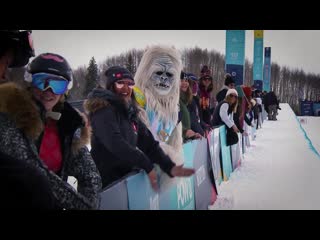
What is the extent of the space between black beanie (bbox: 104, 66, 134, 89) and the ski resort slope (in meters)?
2.32

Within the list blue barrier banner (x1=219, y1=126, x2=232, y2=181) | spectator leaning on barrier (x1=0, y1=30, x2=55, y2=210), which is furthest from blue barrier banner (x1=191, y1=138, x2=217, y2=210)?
spectator leaning on barrier (x1=0, y1=30, x2=55, y2=210)

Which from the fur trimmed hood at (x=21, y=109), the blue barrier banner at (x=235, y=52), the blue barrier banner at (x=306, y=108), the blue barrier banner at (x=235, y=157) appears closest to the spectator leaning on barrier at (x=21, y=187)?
the fur trimmed hood at (x=21, y=109)

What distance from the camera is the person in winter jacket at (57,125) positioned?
1.35 m

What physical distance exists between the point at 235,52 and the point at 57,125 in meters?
8.96

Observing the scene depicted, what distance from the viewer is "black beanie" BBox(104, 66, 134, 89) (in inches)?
102

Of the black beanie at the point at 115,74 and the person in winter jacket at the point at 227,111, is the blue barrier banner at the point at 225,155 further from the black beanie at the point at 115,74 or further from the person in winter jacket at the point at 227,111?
the black beanie at the point at 115,74

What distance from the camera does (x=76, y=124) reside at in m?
1.66

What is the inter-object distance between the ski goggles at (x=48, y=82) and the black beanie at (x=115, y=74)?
0.94 meters

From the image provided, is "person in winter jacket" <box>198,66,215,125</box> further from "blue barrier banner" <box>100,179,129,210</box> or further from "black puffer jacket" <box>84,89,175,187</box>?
"blue barrier banner" <box>100,179,129,210</box>

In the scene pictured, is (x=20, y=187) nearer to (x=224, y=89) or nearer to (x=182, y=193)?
(x=182, y=193)

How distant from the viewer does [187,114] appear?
443cm

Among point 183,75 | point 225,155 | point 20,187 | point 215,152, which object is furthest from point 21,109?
point 225,155

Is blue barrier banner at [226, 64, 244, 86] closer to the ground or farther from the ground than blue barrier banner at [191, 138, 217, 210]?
farther from the ground
